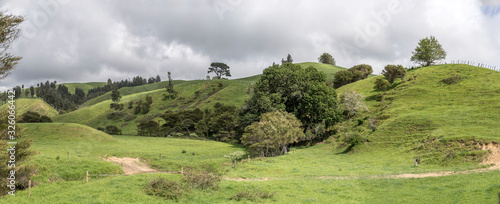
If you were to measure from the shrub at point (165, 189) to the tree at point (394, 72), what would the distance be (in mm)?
82367

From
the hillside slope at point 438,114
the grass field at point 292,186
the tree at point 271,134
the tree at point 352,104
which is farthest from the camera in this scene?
the tree at point 352,104

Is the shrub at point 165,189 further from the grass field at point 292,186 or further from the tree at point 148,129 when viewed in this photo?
the tree at point 148,129

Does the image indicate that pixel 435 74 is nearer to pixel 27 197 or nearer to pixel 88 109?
pixel 27 197

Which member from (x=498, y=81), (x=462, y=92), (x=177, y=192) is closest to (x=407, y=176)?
(x=177, y=192)

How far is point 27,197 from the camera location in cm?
2064

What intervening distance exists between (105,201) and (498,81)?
82.1m

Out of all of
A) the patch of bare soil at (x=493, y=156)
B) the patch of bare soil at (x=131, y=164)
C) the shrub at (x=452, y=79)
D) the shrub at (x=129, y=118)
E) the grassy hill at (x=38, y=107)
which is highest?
the grassy hill at (x=38, y=107)

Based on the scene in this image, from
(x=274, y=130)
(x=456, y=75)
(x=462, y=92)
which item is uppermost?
(x=456, y=75)

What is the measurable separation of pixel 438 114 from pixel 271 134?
1233 inches

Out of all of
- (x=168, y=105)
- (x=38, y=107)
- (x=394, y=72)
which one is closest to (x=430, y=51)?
(x=394, y=72)

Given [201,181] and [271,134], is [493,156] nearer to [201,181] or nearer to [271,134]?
[271,134]

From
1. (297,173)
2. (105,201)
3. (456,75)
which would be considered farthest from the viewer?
(456,75)

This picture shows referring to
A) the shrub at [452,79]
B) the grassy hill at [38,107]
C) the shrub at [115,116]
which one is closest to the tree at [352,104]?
the shrub at [452,79]

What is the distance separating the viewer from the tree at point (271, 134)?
154 feet
